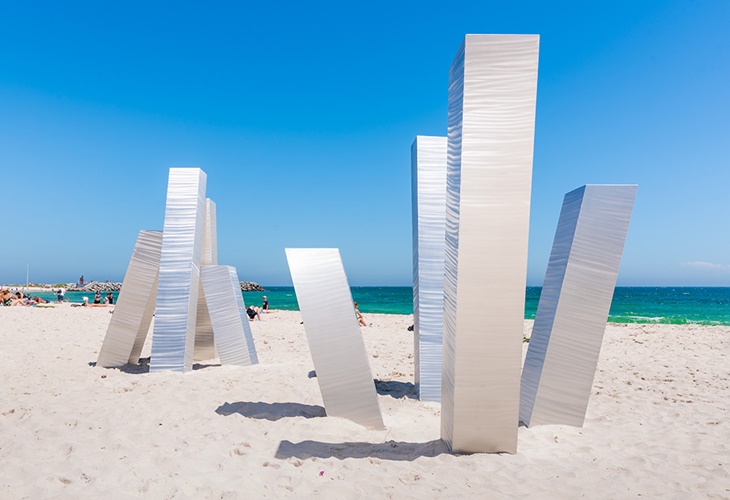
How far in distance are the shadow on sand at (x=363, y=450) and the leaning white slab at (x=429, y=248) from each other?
199cm

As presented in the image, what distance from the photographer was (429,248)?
255 inches

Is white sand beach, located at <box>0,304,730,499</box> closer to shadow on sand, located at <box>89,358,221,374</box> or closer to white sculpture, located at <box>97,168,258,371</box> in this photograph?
shadow on sand, located at <box>89,358,221,374</box>

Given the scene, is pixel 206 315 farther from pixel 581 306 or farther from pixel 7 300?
pixel 7 300

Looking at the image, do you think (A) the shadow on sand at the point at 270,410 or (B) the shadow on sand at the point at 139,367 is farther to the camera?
(B) the shadow on sand at the point at 139,367

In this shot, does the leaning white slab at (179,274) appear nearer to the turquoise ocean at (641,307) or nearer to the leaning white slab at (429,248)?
the turquoise ocean at (641,307)

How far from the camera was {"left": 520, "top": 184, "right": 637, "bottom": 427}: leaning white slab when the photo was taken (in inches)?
198

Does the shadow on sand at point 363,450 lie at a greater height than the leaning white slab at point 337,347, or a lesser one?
lesser

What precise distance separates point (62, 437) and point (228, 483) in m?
2.03

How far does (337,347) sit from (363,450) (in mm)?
1204

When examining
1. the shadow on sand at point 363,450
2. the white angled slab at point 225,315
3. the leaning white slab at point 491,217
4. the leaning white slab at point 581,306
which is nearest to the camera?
the leaning white slab at point 491,217

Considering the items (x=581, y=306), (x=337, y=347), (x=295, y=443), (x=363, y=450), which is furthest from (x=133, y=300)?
Result: (x=581, y=306)

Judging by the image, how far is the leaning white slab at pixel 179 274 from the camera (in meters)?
7.29

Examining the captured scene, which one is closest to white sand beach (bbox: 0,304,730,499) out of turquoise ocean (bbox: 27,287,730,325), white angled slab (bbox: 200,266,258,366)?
white angled slab (bbox: 200,266,258,366)

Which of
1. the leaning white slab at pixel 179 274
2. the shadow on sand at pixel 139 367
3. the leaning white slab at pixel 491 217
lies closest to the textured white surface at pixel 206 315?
the shadow on sand at pixel 139 367
